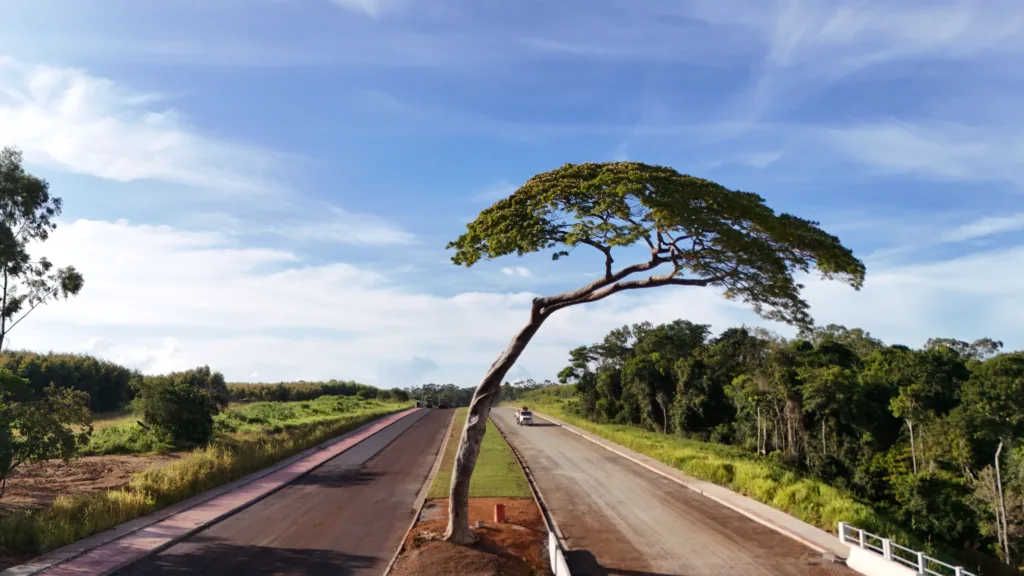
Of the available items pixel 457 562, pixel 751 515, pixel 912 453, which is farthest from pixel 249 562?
pixel 912 453

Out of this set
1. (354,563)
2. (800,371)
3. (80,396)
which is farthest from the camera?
(800,371)

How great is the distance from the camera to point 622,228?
40.0 ft

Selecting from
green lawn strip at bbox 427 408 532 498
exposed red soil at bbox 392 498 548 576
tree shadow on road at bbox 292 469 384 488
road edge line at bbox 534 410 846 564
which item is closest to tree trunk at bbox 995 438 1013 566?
road edge line at bbox 534 410 846 564

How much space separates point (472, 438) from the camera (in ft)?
44.6

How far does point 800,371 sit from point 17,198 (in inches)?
1866

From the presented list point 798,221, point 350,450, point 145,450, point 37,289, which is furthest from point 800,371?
point 37,289

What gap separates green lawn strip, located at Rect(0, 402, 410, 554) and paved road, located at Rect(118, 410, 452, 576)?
242 centimetres

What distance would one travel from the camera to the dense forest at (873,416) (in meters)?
34.0

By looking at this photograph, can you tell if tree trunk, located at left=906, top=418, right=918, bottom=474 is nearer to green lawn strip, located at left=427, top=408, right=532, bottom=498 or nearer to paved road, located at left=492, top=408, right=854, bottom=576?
paved road, located at left=492, top=408, right=854, bottom=576

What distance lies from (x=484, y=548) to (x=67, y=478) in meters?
16.8

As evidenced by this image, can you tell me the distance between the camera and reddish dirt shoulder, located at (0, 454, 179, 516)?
17.9m

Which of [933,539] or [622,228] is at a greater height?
[622,228]

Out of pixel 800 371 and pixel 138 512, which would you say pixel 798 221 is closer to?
pixel 138 512

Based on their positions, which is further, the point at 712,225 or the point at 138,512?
the point at 138,512
